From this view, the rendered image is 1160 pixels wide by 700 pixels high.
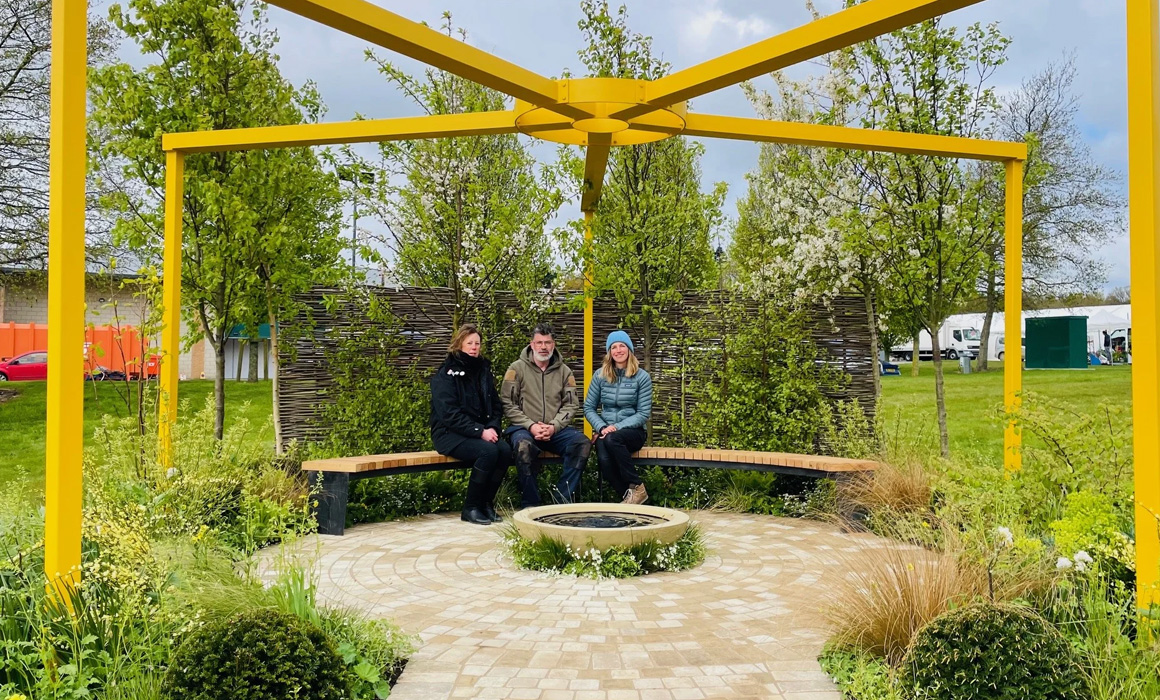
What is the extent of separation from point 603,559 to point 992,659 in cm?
246

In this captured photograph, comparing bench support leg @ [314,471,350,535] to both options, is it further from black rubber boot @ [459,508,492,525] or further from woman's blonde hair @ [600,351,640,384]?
woman's blonde hair @ [600,351,640,384]

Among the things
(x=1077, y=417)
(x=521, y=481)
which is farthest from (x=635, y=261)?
(x=1077, y=417)

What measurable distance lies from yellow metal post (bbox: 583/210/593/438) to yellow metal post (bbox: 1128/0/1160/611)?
4.59 m

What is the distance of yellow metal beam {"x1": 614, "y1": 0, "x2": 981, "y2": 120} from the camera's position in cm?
354

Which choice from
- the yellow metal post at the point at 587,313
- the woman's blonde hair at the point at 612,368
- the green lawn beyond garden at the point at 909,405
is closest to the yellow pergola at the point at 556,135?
the yellow metal post at the point at 587,313

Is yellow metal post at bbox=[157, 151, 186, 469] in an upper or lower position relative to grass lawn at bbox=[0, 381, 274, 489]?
upper

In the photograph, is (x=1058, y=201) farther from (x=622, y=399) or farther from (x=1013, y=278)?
(x=622, y=399)

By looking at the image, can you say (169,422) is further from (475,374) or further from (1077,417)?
(1077,417)

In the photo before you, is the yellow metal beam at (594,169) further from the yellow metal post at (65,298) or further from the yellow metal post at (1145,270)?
the yellow metal post at (65,298)

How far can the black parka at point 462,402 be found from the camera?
6406mm

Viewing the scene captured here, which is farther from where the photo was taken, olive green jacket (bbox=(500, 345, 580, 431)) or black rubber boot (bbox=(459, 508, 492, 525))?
olive green jacket (bbox=(500, 345, 580, 431))

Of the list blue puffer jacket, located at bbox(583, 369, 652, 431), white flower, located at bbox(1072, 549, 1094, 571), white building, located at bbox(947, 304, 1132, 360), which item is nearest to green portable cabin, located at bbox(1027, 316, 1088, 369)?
white building, located at bbox(947, 304, 1132, 360)

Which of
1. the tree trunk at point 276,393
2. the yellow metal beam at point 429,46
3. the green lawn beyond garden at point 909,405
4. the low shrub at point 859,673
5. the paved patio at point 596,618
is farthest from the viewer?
the green lawn beyond garden at point 909,405

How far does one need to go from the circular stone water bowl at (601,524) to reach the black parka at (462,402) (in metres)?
1.25
